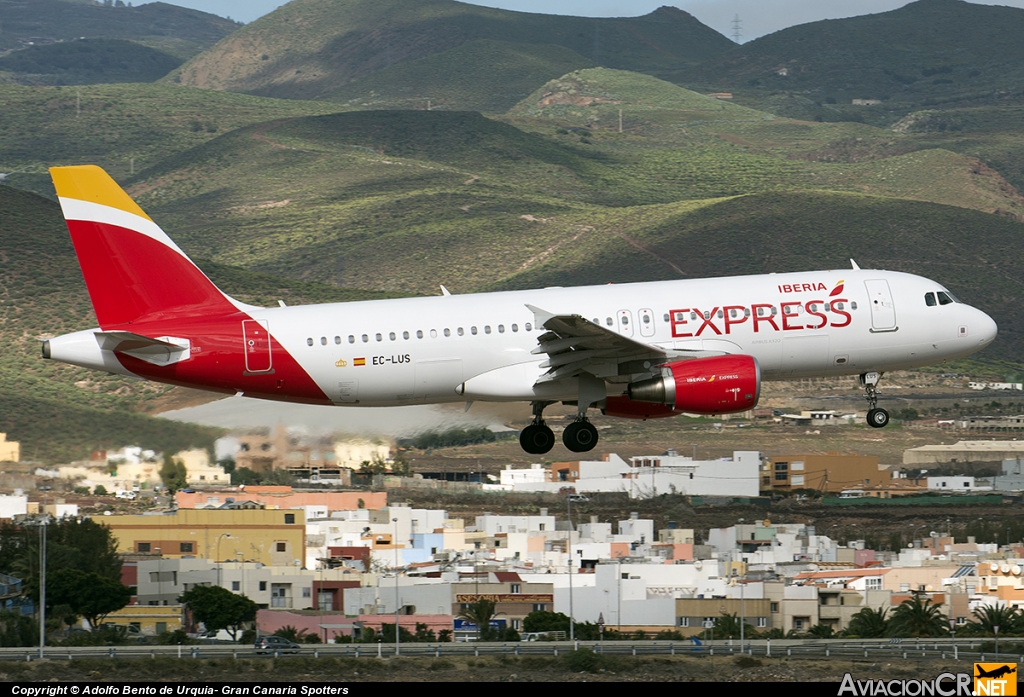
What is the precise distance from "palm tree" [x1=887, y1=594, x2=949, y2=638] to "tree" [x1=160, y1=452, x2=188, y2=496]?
29.3m

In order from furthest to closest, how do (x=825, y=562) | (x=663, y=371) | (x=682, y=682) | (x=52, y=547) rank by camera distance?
(x=825, y=562) → (x=52, y=547) → (x=682, y=682) → (x=663, y=371)

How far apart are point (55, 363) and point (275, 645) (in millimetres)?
31251

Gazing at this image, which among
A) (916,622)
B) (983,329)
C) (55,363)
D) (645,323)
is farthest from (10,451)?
(983,329)

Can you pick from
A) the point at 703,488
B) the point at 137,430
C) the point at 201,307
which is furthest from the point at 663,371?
the point at 703,488

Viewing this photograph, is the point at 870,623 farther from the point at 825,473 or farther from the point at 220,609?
the point at 220,609

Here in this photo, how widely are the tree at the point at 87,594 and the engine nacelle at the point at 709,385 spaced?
107 feet

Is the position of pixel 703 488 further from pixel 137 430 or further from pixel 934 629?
pixel 137 430

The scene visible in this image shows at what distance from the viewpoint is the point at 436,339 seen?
143ft

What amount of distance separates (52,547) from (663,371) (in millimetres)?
37635

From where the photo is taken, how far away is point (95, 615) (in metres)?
67.0

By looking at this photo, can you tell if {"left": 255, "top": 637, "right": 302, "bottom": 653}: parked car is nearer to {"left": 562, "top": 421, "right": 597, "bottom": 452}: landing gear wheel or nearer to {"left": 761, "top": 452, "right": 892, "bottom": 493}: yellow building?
{"left": 562, "top": 421, "right": 597, "bottom": 452}: landing gear wheel

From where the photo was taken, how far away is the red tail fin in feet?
142

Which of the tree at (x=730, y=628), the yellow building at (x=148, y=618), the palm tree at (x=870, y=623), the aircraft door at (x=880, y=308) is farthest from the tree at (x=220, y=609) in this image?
the aircraft door at (x=880, y=308)

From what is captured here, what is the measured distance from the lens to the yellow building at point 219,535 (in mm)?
73375
